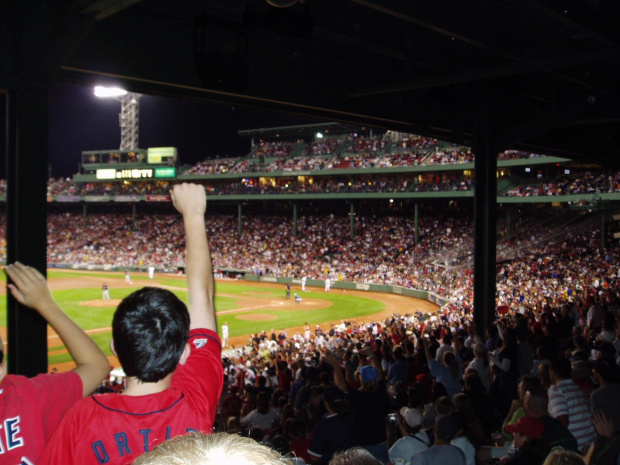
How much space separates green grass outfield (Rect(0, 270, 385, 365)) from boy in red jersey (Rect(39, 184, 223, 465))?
69.1 ft

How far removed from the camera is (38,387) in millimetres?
2154

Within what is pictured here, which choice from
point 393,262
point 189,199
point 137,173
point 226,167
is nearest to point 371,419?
point 189,199

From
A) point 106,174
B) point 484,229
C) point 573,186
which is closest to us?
point 484,229

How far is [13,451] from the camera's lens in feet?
6.67

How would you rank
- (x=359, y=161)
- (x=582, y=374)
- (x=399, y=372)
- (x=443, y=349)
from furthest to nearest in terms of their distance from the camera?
(x=359, y=161) → (x=443, y=349) → (x=399, y=372) → (x=582, y=374)

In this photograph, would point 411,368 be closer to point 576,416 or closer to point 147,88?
point 576,416

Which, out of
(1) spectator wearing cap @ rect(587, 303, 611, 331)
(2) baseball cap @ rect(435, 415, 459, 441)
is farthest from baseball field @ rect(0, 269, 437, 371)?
(2) baseball cap @ rect(435, 415, 459, 441)

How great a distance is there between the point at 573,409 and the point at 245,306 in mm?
28204

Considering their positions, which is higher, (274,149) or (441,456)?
(274,149)

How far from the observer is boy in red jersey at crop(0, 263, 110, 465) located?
6.68ft

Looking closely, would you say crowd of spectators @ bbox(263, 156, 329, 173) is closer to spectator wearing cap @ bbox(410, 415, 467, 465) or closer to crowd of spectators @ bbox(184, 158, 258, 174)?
crowd of spectators @ bbox(184, 158, 258, 174)

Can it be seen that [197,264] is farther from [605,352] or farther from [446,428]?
[605,352]

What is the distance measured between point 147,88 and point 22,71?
1.77 metres

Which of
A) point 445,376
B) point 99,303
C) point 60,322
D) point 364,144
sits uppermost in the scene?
point 364,144
